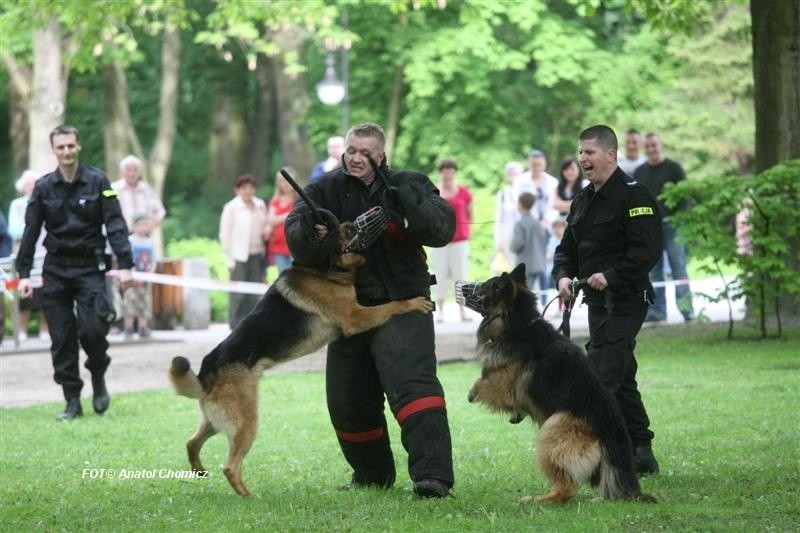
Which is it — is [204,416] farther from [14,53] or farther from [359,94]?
[359,94]

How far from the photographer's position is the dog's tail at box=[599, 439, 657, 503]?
6.29m

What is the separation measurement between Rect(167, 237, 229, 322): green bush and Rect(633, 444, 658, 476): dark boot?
15.7m

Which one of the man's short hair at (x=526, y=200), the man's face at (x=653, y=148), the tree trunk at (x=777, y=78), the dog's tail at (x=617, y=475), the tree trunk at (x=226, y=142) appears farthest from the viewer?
the tree trunk at (x=226, y=142)

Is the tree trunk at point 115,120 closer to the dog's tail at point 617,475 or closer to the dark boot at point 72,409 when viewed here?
Result: the dark boot at point 72,409

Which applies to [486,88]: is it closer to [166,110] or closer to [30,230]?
[166,110]

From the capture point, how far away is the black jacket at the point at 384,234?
6.86m

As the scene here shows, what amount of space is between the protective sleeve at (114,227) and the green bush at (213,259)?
11817 mm

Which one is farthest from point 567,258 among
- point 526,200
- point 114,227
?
point 526,200

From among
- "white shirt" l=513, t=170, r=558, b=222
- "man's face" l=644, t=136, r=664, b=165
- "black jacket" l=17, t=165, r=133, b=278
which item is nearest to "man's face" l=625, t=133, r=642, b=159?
"man's face" l=644, t=136, r=664, b=165

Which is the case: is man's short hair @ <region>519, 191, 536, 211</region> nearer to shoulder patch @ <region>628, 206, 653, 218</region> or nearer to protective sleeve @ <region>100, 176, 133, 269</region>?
protective sleeve @ <region>100, 176, 133, 269</region>

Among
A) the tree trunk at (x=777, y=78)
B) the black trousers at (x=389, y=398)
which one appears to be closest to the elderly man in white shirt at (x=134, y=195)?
the tree trunk at (x=777, y=78)

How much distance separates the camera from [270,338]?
7.09 metres

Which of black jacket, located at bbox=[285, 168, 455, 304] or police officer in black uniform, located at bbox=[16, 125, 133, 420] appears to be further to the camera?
police officer in black uniform, located at bbox=[16, 125, 133, 420]

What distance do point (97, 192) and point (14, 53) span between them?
53.8 ft
